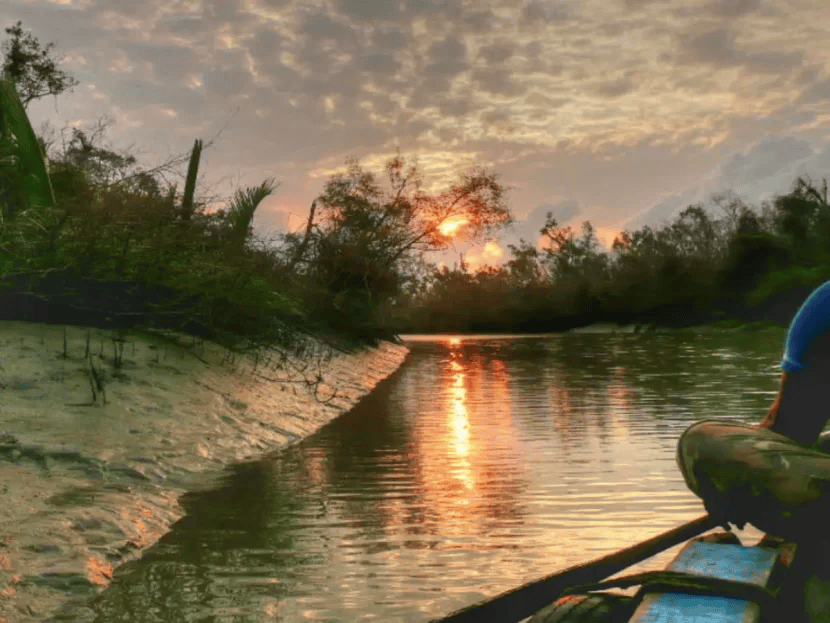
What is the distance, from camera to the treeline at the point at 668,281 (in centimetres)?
5456

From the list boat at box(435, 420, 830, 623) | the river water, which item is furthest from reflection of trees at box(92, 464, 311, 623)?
boat at box(435, 420, 830, 623)

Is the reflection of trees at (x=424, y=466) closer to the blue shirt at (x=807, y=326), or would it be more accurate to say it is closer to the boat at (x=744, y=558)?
the boat at (x=744, y=558)

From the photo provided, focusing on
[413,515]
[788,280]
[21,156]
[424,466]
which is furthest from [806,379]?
[788,280]

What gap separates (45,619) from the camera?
14.6 feet

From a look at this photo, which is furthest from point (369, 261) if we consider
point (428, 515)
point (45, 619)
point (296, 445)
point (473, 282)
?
point (473, 282)

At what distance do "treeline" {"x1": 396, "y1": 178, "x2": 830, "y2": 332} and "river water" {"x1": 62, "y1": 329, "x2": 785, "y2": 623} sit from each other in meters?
25.8

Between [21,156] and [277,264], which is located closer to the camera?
[21,156]

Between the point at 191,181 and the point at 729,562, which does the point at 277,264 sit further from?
the point at 729,562

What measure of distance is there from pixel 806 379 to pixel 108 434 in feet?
23.1

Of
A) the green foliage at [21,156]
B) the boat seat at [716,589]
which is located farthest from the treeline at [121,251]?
the boat seat at [716,589]

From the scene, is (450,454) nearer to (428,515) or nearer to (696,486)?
(428,515)

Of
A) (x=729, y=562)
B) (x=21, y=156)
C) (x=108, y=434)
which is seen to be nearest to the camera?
(x=729, y=562)

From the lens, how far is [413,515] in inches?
262

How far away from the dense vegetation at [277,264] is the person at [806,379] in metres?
9.35
